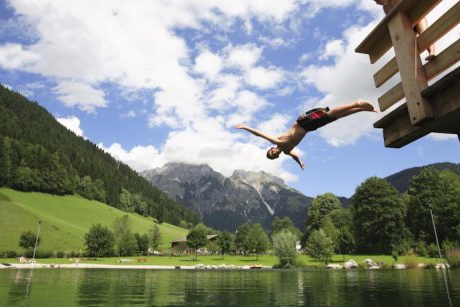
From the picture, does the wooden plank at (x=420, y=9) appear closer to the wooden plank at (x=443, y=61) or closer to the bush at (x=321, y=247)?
the wooden plank at (x=443, y=61)

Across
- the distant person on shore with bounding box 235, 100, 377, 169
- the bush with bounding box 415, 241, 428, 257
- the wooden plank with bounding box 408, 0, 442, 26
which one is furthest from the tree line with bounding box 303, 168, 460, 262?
the wooden plank with bounding box 408, 0, 442, 26

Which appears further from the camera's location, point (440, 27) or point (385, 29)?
point (385, 29)

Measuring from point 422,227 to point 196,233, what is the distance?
66910mm

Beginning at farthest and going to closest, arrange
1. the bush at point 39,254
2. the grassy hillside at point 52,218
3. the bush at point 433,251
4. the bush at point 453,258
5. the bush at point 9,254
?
the grassy hillside at point 52,218 → the bush at point 39,254 → the bush at point 9,254 → the bush at point 433,251 → the bush at point 453,258

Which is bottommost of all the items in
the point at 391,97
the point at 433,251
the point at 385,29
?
the point at 391,97

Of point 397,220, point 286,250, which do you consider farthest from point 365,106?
point 397,220

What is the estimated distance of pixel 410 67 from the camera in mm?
6070

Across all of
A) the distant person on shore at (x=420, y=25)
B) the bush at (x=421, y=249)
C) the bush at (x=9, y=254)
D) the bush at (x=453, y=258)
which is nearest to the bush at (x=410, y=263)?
the bush at (x=453, y=258)

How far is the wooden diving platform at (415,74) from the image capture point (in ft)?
18.2

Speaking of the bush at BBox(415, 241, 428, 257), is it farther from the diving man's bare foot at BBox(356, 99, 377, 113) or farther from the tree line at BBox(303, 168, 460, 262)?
the diving man's bare foot at BBox(356, 99, 377, 113)

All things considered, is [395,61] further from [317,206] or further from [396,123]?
[317,206]

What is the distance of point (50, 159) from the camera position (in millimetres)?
186000

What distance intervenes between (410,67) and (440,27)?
68 cm

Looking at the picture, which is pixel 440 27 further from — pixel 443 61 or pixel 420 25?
pixel 420 25
